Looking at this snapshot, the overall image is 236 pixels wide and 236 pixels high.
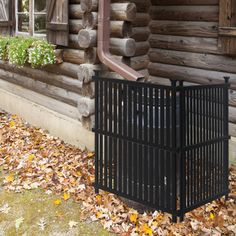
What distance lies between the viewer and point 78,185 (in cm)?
576

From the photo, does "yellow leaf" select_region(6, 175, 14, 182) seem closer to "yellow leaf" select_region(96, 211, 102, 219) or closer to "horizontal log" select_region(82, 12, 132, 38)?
"yellow leaf" select_region(96, 211, 102, 219)

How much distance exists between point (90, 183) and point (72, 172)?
467mm

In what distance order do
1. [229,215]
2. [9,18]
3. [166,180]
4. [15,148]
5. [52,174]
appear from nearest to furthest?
[166,180] → [229,215] → [52,174] → [15,148] → [9,18]

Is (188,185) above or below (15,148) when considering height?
above

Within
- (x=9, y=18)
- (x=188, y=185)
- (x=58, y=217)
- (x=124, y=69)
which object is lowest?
(x=58, y=217)

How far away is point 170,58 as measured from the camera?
6.72 metres

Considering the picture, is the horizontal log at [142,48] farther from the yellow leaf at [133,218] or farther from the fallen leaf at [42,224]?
the fallen leaf at [42,224]

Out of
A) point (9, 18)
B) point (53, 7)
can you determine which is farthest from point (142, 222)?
point (9, 18)

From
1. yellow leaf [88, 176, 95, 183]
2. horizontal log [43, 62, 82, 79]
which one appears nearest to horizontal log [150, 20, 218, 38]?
horizontal log [43, 62, 82, 79]

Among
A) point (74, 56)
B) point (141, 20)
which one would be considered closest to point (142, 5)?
point (141, 20)

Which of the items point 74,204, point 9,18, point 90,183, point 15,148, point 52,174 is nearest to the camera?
point 74,204

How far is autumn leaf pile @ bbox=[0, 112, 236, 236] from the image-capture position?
4684 mm

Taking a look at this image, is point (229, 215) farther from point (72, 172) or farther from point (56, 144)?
point (56, 144)

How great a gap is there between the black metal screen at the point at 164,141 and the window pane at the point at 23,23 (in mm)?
3939
